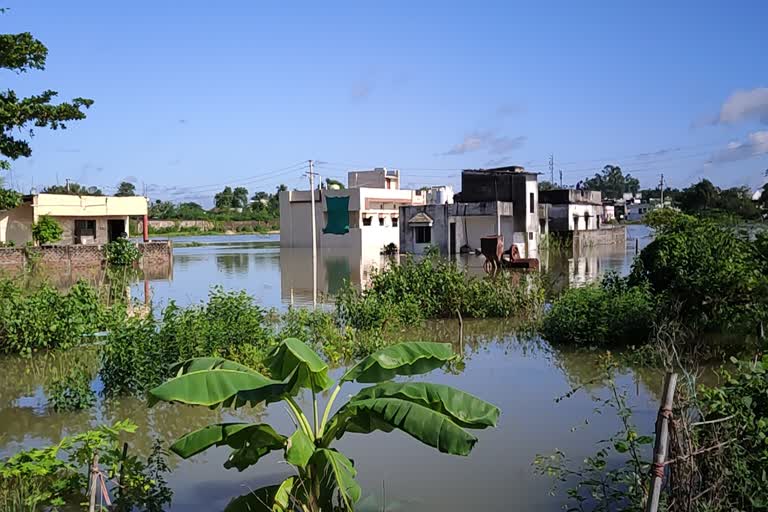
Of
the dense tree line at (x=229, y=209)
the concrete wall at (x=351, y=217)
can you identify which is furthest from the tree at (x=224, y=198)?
the concrete wall at (x=351, y=217)

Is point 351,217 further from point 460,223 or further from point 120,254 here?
point 120,254

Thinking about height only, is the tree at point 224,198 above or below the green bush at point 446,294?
above

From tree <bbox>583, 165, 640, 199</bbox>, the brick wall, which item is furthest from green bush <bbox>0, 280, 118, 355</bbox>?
tree <bbox>583, 165, 640, 199</bbox>

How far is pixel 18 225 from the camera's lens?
3844cm

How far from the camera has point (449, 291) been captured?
1599 cm

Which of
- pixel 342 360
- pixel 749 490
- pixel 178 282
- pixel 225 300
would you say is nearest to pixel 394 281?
pixel 342 360

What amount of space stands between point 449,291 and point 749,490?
11.6 m

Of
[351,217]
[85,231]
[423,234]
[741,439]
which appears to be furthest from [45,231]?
[741,439]

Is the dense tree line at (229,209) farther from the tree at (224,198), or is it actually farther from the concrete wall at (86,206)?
the concrete wall at (86,206)

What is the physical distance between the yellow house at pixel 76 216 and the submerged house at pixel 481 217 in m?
16.8

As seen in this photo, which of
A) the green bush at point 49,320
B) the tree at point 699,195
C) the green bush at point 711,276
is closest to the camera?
the green bush at point 711,276

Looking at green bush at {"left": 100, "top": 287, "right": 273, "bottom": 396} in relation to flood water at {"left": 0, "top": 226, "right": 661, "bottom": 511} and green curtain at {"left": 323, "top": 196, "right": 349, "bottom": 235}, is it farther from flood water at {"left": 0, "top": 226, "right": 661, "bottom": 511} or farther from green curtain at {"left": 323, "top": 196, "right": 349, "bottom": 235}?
green curtain at {"left": 323, "top": 196, "right": 349, "bottom": 235}

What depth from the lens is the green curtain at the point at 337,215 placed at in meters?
48.6

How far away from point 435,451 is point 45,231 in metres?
35.0
